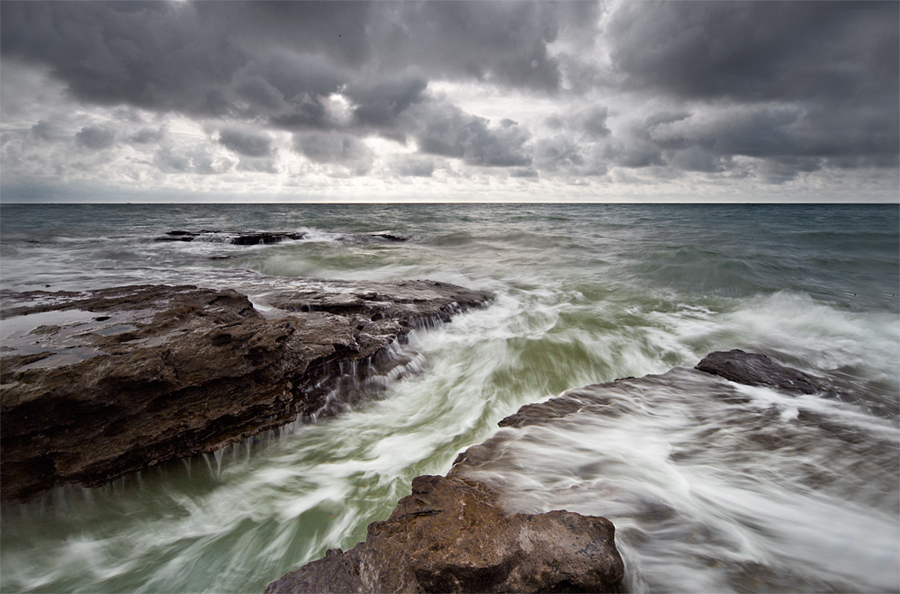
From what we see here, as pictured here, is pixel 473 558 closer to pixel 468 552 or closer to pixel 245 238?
pixel 468 552

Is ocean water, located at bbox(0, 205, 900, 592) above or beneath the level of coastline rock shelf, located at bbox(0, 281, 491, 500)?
beneath

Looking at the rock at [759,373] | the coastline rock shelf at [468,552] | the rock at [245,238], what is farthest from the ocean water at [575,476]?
the rock at [245,238]

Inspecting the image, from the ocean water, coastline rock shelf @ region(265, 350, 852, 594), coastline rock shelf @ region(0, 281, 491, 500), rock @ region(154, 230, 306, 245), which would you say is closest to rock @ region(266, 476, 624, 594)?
coastline rock shelf @ region(265, 350, 852, 594)

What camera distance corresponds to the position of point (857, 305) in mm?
8547

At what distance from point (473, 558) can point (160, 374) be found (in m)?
2.79

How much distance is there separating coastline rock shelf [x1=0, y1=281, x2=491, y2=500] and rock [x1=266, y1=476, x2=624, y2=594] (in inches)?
71.7

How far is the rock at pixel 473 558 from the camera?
62.5 inches

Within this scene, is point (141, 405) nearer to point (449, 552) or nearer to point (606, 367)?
point (449, 552)

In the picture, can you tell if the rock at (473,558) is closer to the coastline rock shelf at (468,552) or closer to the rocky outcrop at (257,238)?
the coastline rock shelf at (468,552)

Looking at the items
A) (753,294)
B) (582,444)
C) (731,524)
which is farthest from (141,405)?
(753,294)

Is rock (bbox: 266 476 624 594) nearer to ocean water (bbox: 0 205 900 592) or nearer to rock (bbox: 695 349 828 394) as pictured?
ocean water (bbox: 0 205 900 592)

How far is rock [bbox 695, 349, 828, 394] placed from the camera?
4219mm

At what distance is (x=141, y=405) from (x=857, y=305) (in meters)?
12.9

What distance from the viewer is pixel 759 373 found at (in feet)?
14.3
